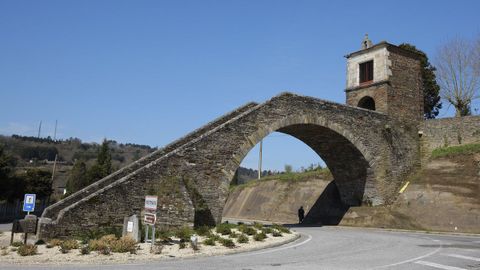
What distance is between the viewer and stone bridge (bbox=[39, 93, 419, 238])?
14688 mm

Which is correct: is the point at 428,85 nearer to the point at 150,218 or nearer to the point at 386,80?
the point at 386,80

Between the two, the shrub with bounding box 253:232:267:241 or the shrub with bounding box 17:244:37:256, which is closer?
the shrub with bounding box 17:244:37:256

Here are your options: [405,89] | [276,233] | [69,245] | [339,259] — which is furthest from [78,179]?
[339,259]

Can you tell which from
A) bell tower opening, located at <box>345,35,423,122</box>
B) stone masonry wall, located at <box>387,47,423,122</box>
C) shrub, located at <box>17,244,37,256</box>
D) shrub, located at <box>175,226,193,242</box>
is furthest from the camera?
stone masonry wall, located at <box>387,47,423,122</box>

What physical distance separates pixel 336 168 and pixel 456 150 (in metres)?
7.23

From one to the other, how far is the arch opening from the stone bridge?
66mm

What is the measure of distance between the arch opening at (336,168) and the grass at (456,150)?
4.97 m

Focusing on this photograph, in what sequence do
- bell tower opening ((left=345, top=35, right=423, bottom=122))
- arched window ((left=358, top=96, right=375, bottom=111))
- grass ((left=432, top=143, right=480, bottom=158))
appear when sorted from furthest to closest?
arched window ((left=358, top=96, right=375, bottom=111))
bell tower opening ((left=345, top=35, right=423, bottom=122))
grass ((left=432, top=143, right=480, bottom=158))

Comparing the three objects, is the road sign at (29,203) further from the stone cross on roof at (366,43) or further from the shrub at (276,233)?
the stone cross on roof at (366,43)

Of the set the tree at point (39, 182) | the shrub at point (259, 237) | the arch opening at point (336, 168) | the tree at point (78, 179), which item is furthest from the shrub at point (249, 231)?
the tree at point (78, 179)

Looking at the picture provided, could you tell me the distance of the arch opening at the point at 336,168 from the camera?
23.4 meters

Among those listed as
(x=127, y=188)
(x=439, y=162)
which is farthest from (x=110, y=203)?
(x=439, y=162)

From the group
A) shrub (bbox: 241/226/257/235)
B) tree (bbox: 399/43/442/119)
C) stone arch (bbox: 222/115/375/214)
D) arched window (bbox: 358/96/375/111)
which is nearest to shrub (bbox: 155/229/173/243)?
shrub (bbox: 241/226/257/235)

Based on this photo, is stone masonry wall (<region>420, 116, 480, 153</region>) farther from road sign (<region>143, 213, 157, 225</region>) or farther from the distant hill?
the distant hill
